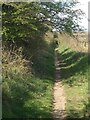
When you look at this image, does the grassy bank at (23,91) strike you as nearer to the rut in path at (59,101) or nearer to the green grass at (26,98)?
the green grass at (26,98)

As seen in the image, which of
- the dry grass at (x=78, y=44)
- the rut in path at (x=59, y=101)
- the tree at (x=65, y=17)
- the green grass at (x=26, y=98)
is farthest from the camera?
the dry grass at (x=78, y=44)

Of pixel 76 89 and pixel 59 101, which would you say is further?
pixel 76 89

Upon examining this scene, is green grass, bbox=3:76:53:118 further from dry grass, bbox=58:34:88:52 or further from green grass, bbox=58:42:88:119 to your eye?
dry grass, bbox=58:34:88:52

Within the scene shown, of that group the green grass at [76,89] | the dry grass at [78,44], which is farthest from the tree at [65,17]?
the dry grass at [78,44]

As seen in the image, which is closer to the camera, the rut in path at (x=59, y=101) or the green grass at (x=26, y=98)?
the green grass at (x=26, y=98)

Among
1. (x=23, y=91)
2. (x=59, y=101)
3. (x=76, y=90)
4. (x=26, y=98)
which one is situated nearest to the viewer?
(x=26, y=98)

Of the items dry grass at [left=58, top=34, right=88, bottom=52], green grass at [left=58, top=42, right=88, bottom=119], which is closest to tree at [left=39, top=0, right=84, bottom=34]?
green grass at [left=58, top=42, right=88, bottom=119]

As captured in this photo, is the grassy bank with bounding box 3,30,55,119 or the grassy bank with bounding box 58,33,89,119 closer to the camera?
the grassy bank with bounding box 3,30,55,119

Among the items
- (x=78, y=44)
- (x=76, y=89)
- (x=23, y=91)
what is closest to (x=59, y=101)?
(x=23, y=91)

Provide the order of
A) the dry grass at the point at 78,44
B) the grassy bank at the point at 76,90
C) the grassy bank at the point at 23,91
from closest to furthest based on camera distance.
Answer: the grassy bank at the point at 23,91 < the grassy bank at the point at 76,90 < the dry grass at the point at 78,44

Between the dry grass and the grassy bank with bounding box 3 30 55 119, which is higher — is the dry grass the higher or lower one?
the higher one

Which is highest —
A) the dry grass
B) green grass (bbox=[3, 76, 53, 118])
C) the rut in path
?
the dry grass

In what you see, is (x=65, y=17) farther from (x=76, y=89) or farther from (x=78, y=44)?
(x=78, y=44)

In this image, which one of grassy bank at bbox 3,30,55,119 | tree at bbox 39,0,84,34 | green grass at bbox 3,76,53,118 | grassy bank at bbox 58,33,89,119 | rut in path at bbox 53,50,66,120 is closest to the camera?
green grass at bbox 3,76,53,118
